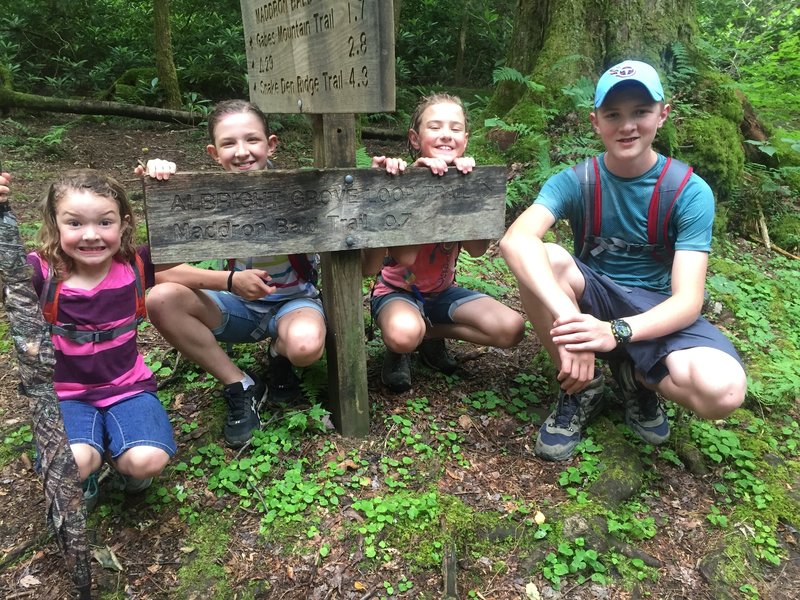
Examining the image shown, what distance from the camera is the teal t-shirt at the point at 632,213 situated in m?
2.60

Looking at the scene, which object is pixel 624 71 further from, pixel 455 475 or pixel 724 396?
pixel 455 475

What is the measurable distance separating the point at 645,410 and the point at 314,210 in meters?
1.90

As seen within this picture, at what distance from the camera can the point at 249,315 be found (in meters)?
2.92

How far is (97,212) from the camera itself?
2.31 m

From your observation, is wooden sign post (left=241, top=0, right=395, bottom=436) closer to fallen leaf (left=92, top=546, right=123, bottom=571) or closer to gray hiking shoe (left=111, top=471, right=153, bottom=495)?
gray hiking shoe (left=111, top=471, right=153, bottom=495)

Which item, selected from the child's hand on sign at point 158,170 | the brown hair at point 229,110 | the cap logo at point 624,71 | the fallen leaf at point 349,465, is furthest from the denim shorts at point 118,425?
the cap logo at point 624,71

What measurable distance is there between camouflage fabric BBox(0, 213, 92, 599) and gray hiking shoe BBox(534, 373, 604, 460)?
6.44 feet

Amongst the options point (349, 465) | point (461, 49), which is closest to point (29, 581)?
point (349, 465)

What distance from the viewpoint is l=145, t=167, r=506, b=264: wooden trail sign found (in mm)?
2289

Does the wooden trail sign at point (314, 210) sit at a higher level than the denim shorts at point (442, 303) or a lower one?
higher

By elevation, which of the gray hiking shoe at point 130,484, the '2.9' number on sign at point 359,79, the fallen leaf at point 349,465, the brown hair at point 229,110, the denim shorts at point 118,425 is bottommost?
the fallen leaf at point 349,465

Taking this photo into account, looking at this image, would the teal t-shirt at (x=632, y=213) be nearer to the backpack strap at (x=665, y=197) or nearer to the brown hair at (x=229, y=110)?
the backpack strap at (x=665, y=197)

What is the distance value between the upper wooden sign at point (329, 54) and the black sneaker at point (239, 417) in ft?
4.50

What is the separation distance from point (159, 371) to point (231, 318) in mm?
804
